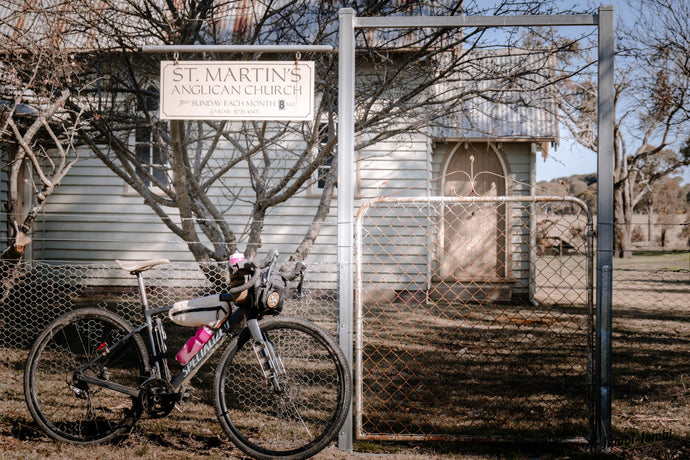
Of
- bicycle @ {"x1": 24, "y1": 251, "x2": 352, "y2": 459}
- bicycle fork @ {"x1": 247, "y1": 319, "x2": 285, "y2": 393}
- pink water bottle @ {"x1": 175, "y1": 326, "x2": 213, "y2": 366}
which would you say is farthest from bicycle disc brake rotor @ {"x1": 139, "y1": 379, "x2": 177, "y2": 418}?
bicycle fork @ {"x1": 247, "y1": 319, "x2": 285, "y2": 393}

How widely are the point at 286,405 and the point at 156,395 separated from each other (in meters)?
0.84

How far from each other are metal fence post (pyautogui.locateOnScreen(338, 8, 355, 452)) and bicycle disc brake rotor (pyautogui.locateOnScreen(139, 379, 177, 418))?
1.08m

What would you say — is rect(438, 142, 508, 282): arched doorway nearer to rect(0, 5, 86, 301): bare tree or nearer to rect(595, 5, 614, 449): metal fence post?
rect(0, 5, 86, 301): bare tree

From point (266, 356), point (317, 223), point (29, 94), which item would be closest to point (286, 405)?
point (266, 356)

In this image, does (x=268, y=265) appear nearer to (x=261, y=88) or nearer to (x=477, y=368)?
(x=261, y=88)

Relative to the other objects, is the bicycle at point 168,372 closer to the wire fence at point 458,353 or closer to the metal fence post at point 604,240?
the wire fence at point 458,353

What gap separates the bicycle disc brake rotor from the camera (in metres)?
3.60

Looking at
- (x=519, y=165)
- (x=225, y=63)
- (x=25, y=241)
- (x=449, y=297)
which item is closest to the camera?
(x=225, y=63)

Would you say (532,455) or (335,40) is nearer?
(532,455)

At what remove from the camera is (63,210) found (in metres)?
10.9

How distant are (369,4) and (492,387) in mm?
4093

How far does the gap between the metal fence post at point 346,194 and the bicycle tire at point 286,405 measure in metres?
0.18

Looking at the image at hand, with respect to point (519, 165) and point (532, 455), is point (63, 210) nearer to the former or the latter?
point (519, 165)

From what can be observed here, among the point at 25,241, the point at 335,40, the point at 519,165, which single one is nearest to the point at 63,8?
the point at 25,241
